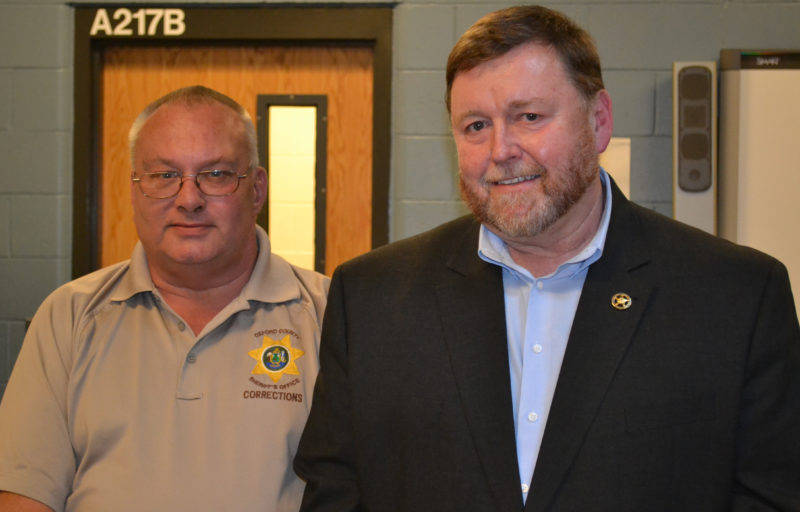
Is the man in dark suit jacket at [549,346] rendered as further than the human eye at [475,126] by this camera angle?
No

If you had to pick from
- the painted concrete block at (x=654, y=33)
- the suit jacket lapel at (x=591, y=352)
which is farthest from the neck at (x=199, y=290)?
the painted concrete block at (x=654, y=33)

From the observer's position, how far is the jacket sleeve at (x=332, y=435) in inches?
52.4

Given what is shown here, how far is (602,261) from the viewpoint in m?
1.29

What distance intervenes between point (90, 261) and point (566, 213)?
2.19m

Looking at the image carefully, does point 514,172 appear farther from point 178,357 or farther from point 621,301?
point 178,357

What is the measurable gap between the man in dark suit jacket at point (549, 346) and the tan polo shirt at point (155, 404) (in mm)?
204

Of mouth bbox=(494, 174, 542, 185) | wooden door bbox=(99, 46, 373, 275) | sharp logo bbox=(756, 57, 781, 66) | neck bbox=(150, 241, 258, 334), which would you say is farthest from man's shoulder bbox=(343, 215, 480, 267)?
sharp logo bbox=(756, 57, 781, 66)

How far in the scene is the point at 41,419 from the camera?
157cm

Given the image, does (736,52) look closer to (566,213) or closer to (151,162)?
(566,213)

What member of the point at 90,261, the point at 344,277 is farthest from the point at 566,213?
the point at 90,261

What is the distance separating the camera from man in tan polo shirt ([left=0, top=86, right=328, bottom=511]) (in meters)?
1.54

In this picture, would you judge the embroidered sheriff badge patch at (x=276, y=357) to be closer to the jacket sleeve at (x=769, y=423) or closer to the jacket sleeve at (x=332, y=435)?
the jacket sleeve at (x=332, y=435)

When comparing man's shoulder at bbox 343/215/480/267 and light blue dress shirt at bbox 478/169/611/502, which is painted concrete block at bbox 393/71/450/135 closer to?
→ man's shoulder at bbox 343/215/480/267

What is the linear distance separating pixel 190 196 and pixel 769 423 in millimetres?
1192
